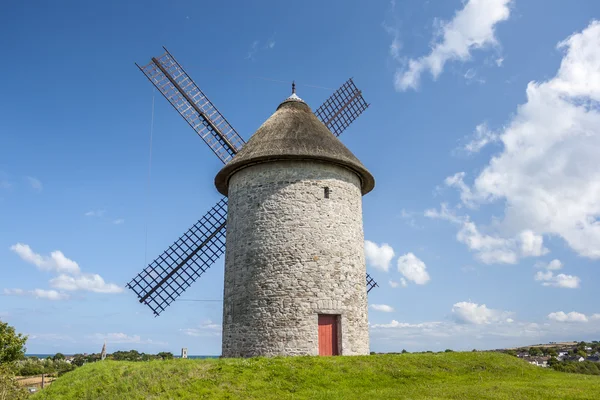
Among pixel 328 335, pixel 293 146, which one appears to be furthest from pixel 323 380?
pixel 293 146

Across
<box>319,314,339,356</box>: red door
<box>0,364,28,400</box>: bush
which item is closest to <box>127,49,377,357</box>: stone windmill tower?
<box>319,314,339,356</box>: red door

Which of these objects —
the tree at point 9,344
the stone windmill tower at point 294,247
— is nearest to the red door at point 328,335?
the stone windmill tower at point 294,247

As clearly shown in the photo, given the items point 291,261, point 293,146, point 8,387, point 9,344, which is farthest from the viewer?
point 9,344

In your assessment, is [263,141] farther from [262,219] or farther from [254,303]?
[254,303]

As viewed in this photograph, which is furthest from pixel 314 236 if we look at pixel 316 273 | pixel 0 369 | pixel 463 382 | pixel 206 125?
pixel 0 369

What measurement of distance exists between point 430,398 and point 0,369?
14009 millimetres

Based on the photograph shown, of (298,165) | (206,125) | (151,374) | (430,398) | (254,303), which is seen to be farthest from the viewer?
(206,125)

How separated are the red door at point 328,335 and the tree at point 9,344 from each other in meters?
13.8

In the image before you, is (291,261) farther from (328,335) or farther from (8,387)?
(8,387)

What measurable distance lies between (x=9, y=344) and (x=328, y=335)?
1422 cm

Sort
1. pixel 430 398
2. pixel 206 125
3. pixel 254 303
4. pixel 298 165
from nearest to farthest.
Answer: pixel 430 398 → pixel 254 303 → pixel 298 165 → pixel 206 125

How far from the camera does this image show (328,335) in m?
13.4

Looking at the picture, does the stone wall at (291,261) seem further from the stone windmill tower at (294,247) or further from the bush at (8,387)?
the bush at (8,387)

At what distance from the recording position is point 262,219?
14.2 meters
